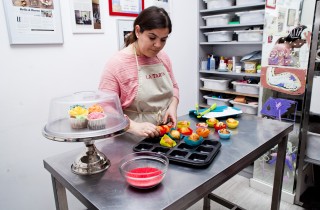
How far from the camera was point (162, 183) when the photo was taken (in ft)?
3.08

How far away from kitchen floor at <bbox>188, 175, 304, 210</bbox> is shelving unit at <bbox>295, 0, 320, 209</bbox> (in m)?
0.13

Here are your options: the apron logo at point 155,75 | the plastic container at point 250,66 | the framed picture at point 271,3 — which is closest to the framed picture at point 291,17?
the framed picture at point 271,3

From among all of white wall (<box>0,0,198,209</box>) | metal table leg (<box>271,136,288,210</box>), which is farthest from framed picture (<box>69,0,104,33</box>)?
metal table leg (<box>271,136,288,210</box>)

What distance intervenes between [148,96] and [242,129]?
2.01ft

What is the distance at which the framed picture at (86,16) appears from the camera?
1.97 m

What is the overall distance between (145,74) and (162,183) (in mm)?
827

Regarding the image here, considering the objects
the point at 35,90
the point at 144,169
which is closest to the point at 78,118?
the point at 144,169

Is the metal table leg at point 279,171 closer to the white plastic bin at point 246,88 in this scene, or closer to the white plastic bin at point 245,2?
the white plastic bin at point 246,88

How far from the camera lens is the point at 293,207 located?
2256mm

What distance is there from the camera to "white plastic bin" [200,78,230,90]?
3.05 meters

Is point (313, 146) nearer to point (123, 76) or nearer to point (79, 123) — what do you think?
point (123, 76)

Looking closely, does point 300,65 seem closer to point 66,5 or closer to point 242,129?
point 242,129

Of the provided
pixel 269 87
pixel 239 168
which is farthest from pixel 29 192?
pixel 269 87

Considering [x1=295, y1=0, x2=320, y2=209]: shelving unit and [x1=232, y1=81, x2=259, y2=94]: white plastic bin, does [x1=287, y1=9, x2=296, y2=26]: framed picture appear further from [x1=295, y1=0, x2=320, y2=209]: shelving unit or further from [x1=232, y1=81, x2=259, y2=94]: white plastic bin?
[x1=232, y1=81, x2=259, y2=94]: white plastic bin
